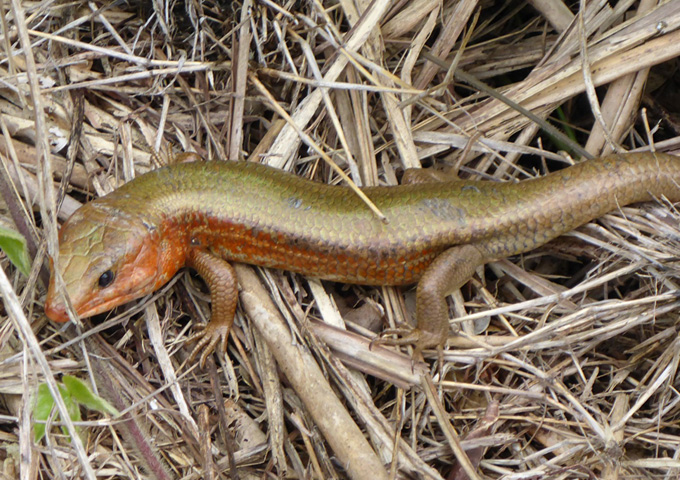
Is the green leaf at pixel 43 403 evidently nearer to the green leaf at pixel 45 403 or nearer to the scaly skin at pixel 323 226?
the green leaf at pixel 45 403

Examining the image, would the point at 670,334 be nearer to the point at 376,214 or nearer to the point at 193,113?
the point at 376,214

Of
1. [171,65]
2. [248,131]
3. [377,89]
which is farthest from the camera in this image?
[248,131]

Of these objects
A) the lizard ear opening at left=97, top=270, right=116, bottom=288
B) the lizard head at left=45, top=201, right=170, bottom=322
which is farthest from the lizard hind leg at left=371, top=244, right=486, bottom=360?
the lizard ear opening at left=97, top=270, right=116, bottom=288

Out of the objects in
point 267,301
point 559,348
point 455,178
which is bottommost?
point 559,348

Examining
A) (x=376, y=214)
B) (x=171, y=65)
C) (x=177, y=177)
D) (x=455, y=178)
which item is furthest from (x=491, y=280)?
(x=171, y=65)

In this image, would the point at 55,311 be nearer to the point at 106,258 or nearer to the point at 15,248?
the point at 106,258

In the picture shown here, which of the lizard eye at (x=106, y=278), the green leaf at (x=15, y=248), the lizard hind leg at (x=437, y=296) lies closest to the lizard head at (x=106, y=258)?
the lizard eye at (x=106, y=278)
